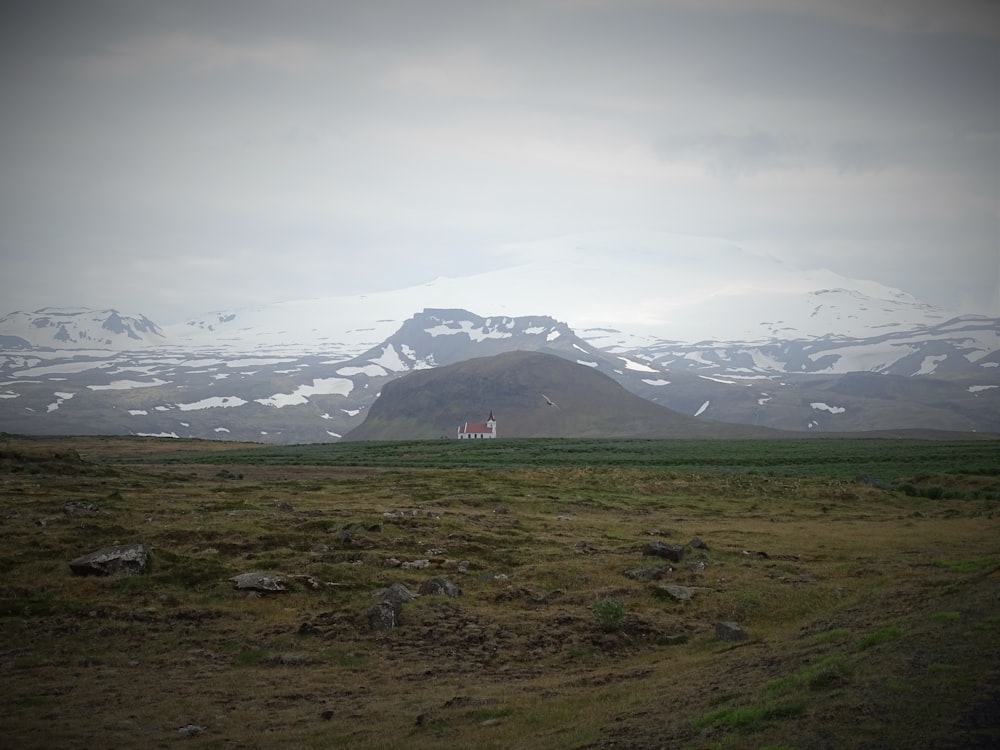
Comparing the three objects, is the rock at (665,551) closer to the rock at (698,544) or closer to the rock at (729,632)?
the rock at (698,544)

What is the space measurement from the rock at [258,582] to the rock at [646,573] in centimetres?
1289

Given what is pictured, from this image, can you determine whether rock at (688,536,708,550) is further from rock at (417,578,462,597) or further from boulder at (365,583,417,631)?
boulder at (365,583,417,631)

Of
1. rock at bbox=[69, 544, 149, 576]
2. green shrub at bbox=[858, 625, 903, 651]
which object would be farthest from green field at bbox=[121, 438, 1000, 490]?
rock at bbox=[69, 544, 149, 576]

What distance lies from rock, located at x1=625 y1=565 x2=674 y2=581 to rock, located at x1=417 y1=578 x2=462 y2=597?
6944 mm

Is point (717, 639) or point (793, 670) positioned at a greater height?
point (793, 670)

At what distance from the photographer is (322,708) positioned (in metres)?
19.1

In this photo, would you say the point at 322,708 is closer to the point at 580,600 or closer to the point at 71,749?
the point at 71,749

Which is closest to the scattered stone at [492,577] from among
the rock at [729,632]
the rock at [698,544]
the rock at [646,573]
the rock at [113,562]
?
the rock at [646,573]

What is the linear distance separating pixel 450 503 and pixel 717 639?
29023 mm

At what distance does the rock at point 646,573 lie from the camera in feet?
99.3

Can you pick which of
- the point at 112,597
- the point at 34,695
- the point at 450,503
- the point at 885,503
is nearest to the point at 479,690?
the point at 34,695

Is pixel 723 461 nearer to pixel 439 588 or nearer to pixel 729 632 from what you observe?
pixel 439 588

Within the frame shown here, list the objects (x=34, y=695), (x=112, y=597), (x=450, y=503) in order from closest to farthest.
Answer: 1. (x=34, y=695)
2. (x=112, y=597)
3. (x=450, y=503)

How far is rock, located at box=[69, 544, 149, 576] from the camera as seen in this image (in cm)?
2720
